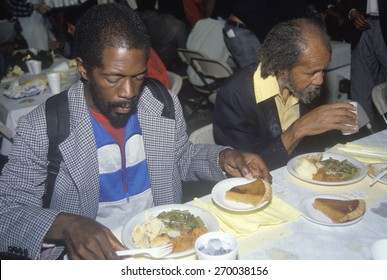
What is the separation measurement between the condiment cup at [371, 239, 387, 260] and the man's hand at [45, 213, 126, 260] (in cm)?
79

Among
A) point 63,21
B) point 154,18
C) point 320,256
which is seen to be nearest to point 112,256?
point 320,256

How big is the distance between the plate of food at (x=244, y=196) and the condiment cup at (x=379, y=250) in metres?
0.42

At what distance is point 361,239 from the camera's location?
1.38 m

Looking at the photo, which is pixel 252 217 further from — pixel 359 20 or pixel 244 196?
pixel 359 20

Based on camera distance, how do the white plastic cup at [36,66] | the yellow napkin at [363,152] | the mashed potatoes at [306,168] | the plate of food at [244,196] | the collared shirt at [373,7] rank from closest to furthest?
1. the plate of food at [244,196]
2. the mashed potatoes at [306,168]
3. the yellow napkin at [363,152]
4. the collared shirt at [373,7]
5. the white plastic cup at [36,66]

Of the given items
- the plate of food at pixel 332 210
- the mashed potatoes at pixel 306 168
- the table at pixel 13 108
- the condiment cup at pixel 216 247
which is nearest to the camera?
the condiment cup at pixel 216 247

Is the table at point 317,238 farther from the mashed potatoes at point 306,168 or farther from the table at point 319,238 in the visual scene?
the mashed potatoes at point 306,168

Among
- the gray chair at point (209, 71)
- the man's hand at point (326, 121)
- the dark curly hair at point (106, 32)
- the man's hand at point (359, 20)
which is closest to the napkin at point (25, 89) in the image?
the gray chair at point (209, 71)

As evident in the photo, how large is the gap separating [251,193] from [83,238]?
0.65 metres

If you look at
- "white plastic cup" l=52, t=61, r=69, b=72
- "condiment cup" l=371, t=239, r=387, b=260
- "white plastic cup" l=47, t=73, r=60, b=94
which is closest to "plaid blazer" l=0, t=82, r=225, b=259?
"condiment cup" l=371, t=239, r=387, b=260

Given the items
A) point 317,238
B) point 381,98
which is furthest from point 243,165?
point 381,98

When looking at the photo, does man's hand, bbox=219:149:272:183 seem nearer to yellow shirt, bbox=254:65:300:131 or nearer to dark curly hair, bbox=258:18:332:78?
yellow shirt, bbox=254:65:300:131

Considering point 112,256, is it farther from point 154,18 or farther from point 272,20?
point 154,18

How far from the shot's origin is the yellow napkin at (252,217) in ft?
4.76
